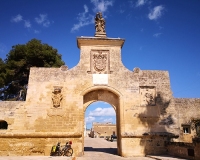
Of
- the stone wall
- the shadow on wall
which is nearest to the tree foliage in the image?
the shadow on wall

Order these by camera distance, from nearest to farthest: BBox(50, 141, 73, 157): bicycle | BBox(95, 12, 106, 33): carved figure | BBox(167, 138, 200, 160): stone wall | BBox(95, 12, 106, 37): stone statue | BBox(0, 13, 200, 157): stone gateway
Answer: BBox(167, 138, 200, 160): stone wall, BBox(50, 141, 73, 157): bicycle, BBox(0, 13, 200, 157): stone gateway, BBox(95, 12, 106, 37): stone statue, BBox(95, 12, 106, 33): carved figure

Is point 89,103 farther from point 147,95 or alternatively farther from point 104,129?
point 104,129

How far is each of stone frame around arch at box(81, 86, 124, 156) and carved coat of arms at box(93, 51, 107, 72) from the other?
4.08ft

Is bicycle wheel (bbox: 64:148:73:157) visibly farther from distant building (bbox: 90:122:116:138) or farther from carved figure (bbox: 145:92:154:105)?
distant building (bbox: 90:122:116:138)

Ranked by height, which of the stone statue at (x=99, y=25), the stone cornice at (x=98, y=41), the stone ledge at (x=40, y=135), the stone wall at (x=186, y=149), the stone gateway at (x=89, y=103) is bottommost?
the stone wall at (x=186, y=149)

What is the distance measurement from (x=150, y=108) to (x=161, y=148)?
240 cm

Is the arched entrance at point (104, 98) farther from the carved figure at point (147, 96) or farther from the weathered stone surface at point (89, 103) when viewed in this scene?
the carved figure at point (147, 96)

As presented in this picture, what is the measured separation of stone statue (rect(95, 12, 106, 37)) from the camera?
43.5 feet

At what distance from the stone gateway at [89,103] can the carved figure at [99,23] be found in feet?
0.23

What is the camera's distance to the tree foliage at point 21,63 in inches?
751

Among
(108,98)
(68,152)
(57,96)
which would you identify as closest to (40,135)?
(68,152)

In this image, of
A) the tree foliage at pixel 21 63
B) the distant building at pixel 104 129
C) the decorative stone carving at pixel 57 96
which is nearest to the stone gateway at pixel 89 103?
the decorative stone carving at pixel 57 96

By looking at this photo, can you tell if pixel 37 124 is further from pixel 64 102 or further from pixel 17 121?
pixel 64 102

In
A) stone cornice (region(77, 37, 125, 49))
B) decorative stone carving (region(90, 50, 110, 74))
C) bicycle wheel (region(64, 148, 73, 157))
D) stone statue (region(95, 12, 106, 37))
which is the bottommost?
bicycle wheel (region(64, 148, 73, 157))
